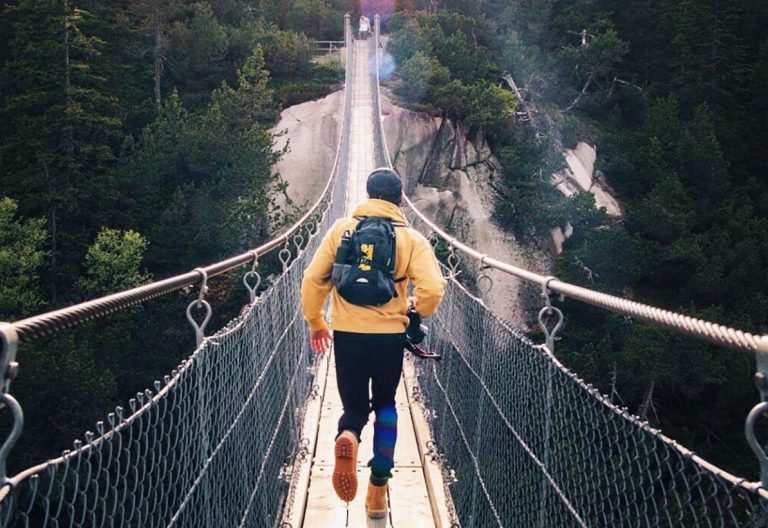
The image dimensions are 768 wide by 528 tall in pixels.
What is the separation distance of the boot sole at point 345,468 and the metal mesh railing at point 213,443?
25 cm

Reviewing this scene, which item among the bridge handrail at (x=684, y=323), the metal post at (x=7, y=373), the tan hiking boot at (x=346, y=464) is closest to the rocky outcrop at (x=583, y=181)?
the tan hiking boot at (x=346, y=464)

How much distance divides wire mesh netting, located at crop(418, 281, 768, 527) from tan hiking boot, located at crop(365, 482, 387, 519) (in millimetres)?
295

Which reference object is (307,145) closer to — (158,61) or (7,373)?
(158,61)

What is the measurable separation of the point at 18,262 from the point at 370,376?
15.7m

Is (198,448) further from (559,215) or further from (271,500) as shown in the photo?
(559,215)

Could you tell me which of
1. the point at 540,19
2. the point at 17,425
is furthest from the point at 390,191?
the point at 540,19

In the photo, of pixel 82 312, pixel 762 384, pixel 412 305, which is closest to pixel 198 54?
pixel 412 305

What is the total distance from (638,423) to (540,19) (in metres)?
25.4

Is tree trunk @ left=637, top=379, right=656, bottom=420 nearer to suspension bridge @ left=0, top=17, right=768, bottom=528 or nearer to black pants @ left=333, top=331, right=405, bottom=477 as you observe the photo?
suspension bridge @ left=0, top=17, right=768, bottom=528

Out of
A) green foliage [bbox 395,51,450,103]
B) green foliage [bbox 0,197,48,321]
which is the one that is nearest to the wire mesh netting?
green foliage [bbox 0,197,48,321]

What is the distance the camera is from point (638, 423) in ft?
3.88

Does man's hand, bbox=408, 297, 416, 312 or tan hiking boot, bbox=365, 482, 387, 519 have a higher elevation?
man's hand, bbox=408, 297, 416, 312

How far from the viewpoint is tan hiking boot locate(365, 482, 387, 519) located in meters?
2.47

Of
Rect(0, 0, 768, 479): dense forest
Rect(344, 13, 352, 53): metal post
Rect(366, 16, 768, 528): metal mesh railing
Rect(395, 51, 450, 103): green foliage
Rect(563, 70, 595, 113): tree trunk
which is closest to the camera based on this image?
Rect(366, 16, 768, 528): metal mesh railing
